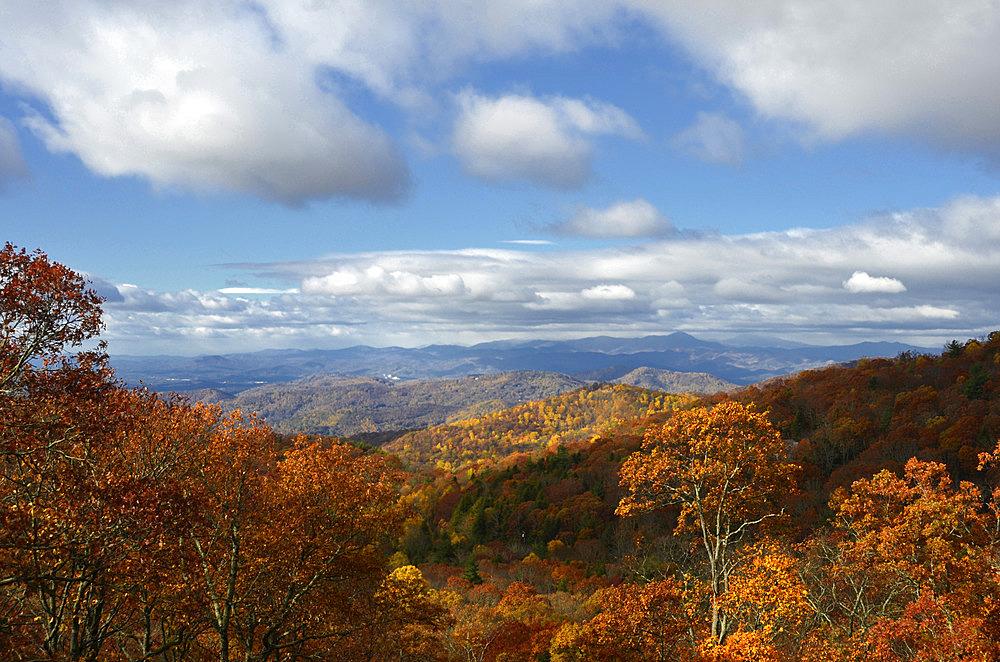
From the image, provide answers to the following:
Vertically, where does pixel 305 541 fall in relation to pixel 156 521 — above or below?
below

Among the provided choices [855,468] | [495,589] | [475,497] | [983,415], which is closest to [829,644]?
[495,589]

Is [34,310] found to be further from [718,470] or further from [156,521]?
[718,470]

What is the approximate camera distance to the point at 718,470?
83.5 ft

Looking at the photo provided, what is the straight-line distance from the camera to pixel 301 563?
22078 millimetres

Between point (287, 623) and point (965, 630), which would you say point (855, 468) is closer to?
point (965, 630)

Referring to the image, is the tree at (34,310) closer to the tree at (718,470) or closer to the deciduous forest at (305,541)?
the deciduous forest at (305,541)

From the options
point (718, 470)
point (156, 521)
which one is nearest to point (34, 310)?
point (156, 521)

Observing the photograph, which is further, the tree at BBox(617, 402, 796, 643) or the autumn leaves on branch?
the tree at BBox(617, 402, 796, 643)

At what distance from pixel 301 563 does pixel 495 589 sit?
50.4m

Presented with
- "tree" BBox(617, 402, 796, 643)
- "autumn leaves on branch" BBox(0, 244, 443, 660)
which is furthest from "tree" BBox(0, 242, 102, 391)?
"tree" BBox(617, 402, 796, 643)

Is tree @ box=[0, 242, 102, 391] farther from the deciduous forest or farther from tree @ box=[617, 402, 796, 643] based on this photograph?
tree @ box=[617, 402, 796, 643]

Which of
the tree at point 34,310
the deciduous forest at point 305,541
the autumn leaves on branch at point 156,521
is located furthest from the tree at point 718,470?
the tree at point 34,310

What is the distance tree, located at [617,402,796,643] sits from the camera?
2436 centimetres

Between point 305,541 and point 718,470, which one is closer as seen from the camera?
point 305,541
